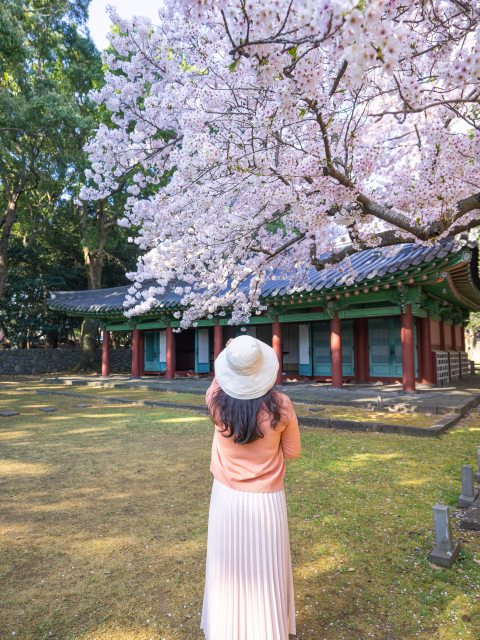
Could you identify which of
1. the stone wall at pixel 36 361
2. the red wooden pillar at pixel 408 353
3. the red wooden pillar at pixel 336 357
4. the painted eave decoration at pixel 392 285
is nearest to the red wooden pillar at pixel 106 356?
the painted eave decoration at pixel 392 285

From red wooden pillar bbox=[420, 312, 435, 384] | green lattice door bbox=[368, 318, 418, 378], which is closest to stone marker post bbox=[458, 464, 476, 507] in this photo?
green lattice door bbox=[368, 318, 418, 378]

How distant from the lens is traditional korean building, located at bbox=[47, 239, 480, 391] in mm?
9672

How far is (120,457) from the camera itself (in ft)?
18.0

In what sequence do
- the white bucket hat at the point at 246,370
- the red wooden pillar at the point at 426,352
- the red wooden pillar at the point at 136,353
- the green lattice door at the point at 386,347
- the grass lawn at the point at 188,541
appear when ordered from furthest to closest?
1. the red wooden pillar at the point at 136,353
2. the green lattice door at the point at 386,347
3. the red wooden pillar at the point at 426,352
4. the grass lawn at the point at 188,541
5. the white bucket hat at the point at 246,370

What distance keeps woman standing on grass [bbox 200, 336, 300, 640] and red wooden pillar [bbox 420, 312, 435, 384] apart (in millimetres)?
11570

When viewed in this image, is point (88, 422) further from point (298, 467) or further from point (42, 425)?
point (298, 467)

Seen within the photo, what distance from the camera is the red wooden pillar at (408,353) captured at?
10.2 meters

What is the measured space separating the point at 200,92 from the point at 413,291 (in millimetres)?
7518

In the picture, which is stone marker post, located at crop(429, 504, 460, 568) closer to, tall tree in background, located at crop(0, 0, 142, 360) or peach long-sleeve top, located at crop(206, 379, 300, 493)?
peach long-sleeve top, located at crop(206, 379, 300, 493)

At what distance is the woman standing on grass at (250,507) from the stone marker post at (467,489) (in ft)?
8.80

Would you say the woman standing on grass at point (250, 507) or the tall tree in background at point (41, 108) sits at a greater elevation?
the tall tree in background at point (41, 108)

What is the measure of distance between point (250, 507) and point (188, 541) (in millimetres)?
1612

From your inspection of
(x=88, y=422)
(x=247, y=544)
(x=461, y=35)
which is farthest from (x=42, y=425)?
(x=461, y=35)

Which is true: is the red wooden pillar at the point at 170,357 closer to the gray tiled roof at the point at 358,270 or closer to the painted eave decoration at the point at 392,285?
the painted eave decoration at the point at 392,285
